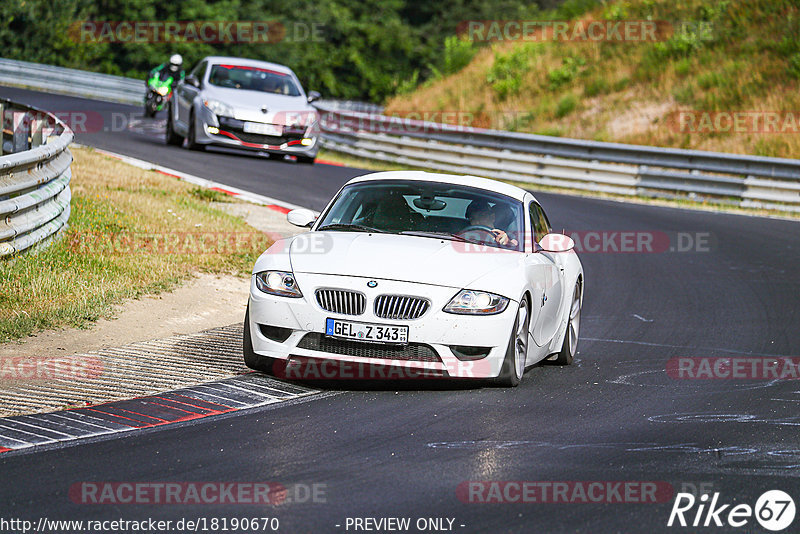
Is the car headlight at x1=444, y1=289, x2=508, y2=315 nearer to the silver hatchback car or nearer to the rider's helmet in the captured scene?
the silver hatchback car

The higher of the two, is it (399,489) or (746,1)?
(746,1)

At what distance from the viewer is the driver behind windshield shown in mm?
8680

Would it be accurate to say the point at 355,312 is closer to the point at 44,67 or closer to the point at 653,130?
the point at 653,130

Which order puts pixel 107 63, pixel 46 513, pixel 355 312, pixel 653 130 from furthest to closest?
pixel 107 63 < pixel 653 130 < pixel 355 312 < pixel 46 513

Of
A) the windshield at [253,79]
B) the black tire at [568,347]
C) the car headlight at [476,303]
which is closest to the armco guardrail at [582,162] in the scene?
the windshield at [253,79]

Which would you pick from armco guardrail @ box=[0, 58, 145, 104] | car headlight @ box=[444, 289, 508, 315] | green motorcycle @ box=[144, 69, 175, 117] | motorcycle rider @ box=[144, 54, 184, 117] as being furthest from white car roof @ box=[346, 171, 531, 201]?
armco guardrail @ box=[0, 58, 145, 104]

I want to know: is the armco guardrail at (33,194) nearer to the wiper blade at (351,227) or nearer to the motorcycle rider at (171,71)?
the wiper blade at (351,227)

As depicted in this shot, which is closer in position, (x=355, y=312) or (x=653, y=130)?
(x=355, y=312)

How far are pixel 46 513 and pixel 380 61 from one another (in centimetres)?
6211

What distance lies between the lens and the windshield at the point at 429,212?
8.61 m

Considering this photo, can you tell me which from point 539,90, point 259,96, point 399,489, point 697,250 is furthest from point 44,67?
point 399,489

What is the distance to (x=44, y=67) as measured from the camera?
127ft

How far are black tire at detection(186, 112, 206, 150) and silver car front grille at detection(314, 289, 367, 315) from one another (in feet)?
48.9

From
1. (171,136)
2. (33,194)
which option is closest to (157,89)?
(171,136)
